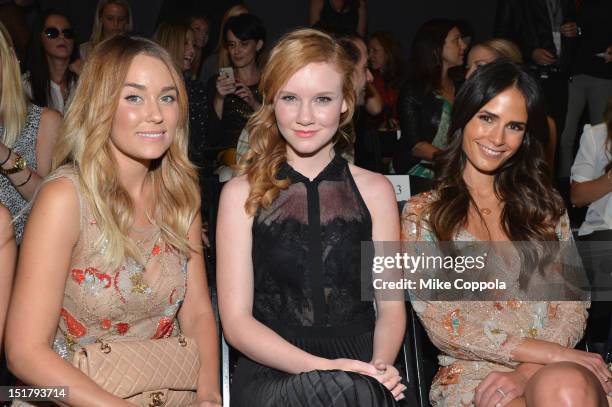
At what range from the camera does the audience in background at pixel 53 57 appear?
17.4ft

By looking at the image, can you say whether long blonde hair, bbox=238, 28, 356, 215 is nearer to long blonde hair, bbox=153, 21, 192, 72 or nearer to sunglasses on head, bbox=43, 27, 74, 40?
sunglasses on head, bbox=43, 27, 74, 40

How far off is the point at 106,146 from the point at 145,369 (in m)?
0.73

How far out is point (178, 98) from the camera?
9.80 ft

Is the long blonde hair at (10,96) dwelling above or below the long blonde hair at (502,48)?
below

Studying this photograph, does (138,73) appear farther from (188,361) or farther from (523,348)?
(523,348)

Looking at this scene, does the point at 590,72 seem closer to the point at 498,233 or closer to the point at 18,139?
the point at 498,233

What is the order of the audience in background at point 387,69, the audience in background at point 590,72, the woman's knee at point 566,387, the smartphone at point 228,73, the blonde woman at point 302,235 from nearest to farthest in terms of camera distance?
1. the woman's knee at point 566,387
2. the blonde woman at point 302,235
3. the smartphone at point 228,73
4. the audience in background at point 590,72
5. the audience in background at point 387,69

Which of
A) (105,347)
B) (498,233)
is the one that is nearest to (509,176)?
(498,233)

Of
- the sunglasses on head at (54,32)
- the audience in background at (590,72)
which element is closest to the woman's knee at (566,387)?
the audience in background at (590,72)

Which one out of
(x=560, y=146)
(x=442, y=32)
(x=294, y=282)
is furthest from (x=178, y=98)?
(x=560, y=146)

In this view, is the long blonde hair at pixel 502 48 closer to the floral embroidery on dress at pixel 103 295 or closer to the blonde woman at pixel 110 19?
the blonde woman at pixel 110 19

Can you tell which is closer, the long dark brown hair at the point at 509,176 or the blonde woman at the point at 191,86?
the long dark brown hair at the point at 509,176

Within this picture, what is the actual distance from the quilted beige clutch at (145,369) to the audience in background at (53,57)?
290 centimetres

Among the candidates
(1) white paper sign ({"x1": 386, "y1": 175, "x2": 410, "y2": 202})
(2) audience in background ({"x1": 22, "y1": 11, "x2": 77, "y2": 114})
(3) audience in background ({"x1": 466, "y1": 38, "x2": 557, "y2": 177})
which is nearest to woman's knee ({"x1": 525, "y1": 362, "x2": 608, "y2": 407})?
(1) white paper sign ({"x1": 386, "y1": 175, "x2": 410, "y2": 202})
